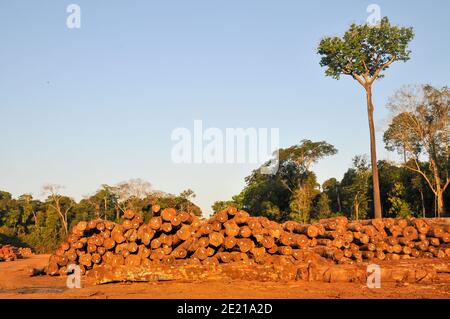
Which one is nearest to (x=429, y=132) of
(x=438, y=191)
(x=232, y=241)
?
(x=438, y=191)

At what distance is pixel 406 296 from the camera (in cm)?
773

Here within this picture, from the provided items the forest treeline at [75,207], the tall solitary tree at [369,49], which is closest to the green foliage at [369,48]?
the tall solitary tree at [369,49]

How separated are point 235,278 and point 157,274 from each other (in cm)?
177

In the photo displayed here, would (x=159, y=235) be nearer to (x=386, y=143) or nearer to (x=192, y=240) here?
(x=192, y=240)

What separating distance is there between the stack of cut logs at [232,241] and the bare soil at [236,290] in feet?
3.23

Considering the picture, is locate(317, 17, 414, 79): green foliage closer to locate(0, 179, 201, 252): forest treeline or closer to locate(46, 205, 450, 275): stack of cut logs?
locate(46, 205, 450, 275): stack of cut logs

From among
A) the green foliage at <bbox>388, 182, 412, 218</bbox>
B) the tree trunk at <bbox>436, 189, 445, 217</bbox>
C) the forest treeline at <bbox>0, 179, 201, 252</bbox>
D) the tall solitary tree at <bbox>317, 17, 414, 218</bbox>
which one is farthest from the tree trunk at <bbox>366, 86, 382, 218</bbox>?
the forest treeline at <bbox>0, 179, 201, 252</bbox>

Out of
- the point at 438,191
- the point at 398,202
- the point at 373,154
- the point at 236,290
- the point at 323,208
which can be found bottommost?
the point at 236,290

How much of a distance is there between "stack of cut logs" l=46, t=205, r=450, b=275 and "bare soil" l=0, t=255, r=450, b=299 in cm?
98

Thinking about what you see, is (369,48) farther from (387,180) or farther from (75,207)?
(75,207)

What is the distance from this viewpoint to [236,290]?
870 centimetres

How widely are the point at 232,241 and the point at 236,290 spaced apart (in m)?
1.92

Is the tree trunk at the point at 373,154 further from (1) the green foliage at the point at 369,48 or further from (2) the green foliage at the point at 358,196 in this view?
(2) the green foliage at the point at 358,196

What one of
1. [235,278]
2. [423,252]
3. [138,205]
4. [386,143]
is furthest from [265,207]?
[235,278]
